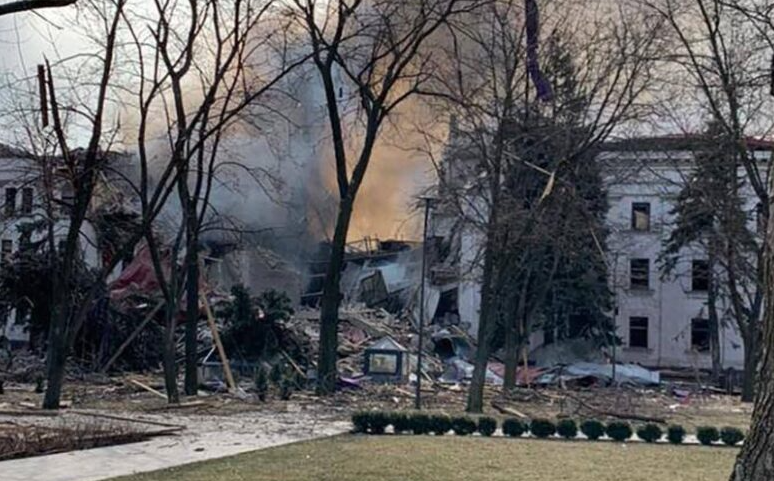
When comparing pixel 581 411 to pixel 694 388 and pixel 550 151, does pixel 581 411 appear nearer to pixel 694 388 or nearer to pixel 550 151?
pixel 550 151

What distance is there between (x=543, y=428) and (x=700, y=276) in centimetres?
2981

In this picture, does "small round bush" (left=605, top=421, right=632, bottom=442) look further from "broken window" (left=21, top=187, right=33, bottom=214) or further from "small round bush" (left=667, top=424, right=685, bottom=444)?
"broken window" (left=21, top=187, right=33, bottom=214)

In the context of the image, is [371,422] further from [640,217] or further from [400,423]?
[640,217]

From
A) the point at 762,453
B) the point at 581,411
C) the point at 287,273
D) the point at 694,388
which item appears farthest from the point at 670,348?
the point at 762,453

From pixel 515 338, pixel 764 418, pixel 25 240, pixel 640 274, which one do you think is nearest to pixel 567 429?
pixel 764 418

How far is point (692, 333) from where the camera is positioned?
4438 cm

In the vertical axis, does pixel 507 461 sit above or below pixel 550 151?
below

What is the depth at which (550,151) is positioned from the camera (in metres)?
23.5

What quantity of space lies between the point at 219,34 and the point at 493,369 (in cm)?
1900

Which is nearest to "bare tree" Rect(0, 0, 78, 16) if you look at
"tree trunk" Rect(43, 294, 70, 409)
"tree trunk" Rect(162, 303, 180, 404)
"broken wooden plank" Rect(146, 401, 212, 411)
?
"tree trunk" Rect(43, 294, 70, 409)

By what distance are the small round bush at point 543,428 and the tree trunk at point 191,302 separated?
10.5m

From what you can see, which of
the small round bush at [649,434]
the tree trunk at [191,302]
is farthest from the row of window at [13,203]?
the small round bush at [649,434]

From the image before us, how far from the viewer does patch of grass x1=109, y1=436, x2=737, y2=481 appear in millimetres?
10047

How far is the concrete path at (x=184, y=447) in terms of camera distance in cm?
1046
